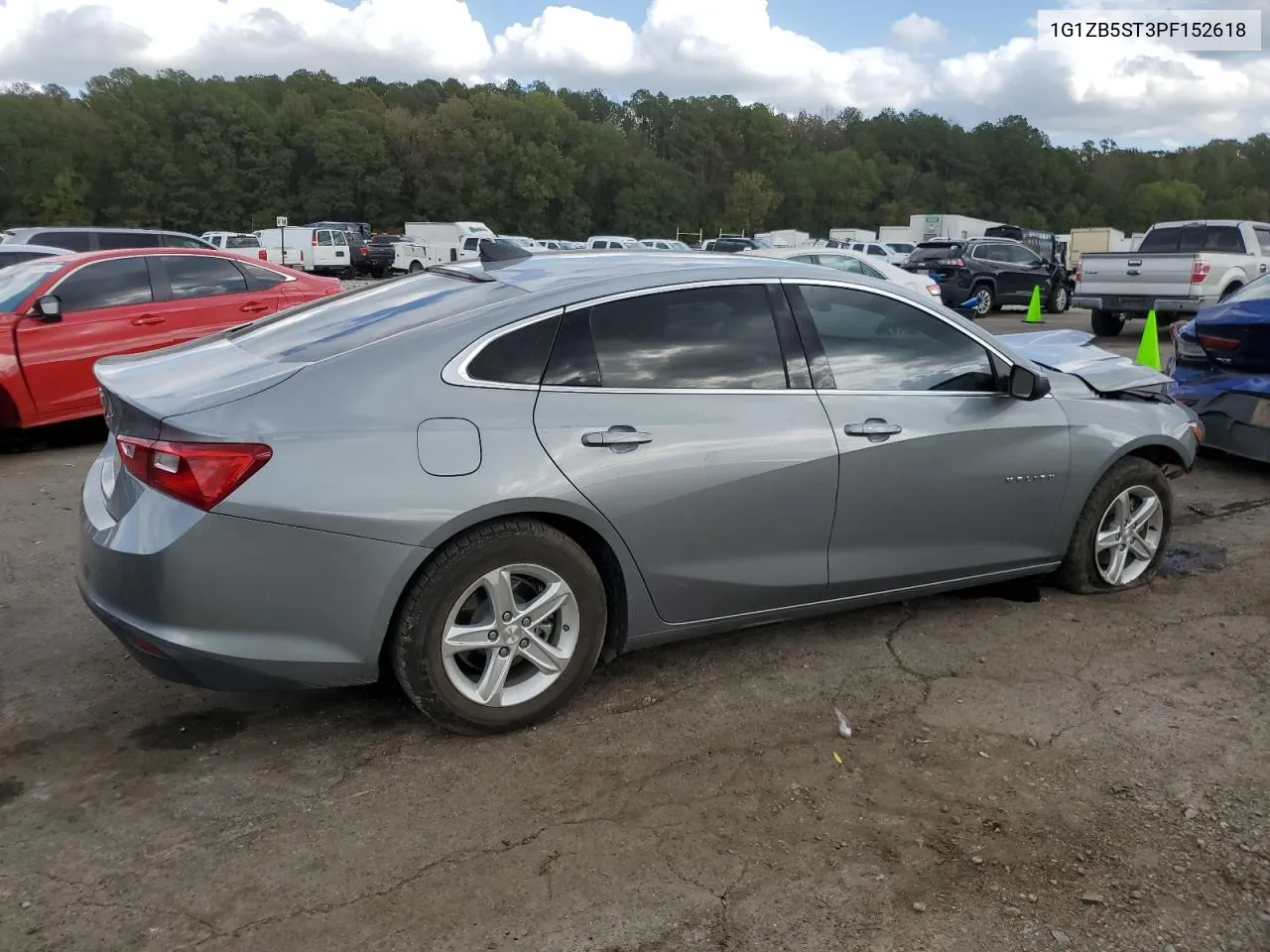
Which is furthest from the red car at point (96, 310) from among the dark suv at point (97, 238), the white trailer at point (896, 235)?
the white trailer at point (896, 235)

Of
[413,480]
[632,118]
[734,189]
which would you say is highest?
[632,118]

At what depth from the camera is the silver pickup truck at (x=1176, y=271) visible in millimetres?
15266

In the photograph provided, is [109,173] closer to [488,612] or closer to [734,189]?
[734,189]

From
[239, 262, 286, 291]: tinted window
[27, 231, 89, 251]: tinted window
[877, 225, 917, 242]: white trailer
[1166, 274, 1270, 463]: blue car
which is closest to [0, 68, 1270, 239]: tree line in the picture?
[877, 225, 917, 242]: white trailer

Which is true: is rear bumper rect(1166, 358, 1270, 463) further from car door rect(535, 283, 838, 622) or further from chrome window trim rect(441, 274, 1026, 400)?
car door rect(535, 283, 838, 622)

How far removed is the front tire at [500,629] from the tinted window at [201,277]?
21.8 ft

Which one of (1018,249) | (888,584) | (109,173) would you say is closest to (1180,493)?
(888,584)

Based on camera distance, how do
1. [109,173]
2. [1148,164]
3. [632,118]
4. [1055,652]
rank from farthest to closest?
1. [1148,164]
2. [632,118]
3. [109,173]
4. [1055,652]

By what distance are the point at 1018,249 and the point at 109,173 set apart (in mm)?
81716

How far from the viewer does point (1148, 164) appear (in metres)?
126

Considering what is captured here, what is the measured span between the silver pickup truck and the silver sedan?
500 inches

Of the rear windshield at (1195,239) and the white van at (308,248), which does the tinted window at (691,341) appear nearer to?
the rear windshield at (1195,239)

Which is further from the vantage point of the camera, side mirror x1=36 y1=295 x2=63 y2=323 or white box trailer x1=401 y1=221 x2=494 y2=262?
white box trailer x1=401 y1=221 x2=494 y2=262

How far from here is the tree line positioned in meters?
81.9
